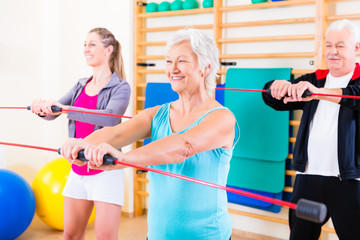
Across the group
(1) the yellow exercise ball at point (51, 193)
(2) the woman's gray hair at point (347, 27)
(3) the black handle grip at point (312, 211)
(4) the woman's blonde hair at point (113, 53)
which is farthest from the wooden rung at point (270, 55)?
(3) the black handle grip at point (312, 211)

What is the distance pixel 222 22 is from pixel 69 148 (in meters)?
2.65

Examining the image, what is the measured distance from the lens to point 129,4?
427 cm

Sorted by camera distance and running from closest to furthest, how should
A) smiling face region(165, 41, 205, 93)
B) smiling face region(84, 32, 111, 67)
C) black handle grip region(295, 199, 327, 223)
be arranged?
black handle grip region(295, 199, 327, 223), smiling face region(165, 41, 205, 93), smiling face region(84, 32, 111, 67)

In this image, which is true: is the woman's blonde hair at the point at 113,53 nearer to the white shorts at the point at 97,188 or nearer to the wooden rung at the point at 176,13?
the white shorts at the point at 97,188

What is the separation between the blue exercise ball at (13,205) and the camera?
3.36 metres

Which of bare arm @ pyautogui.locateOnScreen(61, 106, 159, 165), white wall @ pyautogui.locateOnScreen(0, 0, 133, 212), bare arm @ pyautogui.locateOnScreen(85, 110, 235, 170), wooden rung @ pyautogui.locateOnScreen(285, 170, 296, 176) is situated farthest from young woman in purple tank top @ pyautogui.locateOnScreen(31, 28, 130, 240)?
white wall @ pyautogui.locateOnScreen(0, 0, 133, 212)

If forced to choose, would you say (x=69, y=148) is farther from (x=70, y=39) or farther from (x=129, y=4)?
(x=70, y=39)

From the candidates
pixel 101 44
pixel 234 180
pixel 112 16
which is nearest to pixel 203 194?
pixel 101 44

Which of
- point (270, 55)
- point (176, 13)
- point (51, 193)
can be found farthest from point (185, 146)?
point (176, 13)

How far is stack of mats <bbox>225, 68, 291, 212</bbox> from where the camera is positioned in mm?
3424

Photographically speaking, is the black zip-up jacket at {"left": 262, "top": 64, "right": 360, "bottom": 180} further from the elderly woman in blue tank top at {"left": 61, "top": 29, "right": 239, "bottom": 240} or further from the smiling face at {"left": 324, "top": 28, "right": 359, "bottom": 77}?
the elderly woman in blue tank top at {"left": 61, "top": 29, "right": 239, "bottom": 240}

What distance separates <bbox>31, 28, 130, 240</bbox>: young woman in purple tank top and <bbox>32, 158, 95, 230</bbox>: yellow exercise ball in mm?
1256

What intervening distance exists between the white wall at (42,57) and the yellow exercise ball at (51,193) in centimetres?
66

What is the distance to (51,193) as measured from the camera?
3.70 meters
